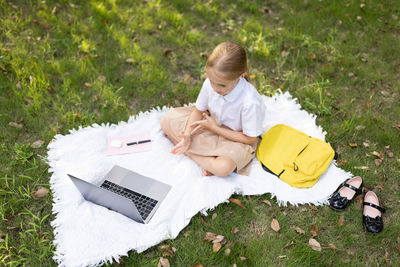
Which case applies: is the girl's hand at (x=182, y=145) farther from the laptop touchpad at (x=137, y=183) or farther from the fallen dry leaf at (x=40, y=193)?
the fallen dry leaf at (x=40, y=193)

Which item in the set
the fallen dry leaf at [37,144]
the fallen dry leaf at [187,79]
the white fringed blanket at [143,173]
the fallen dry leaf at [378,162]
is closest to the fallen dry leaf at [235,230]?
the white fringed blanket at [143,173]

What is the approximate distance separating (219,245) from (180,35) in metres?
3.39

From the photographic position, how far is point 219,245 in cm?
268

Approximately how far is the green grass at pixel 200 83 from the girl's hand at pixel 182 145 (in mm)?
738

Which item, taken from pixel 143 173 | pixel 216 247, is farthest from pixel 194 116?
pixel 216 247

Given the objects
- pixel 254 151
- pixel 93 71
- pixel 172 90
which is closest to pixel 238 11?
pixel 172 90

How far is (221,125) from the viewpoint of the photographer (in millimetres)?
3303

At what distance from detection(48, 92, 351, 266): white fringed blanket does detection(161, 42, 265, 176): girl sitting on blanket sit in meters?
0.16

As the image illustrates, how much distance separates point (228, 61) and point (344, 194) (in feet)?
5.93

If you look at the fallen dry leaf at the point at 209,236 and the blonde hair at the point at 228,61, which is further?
the fallen dry leaf at the point at 209,236

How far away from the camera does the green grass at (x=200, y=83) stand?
9.00ft

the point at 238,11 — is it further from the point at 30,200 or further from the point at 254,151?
the point at 30,200

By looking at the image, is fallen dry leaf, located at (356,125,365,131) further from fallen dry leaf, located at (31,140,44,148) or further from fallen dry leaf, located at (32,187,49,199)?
fallen dry leaf, located at (31,140,44,148)

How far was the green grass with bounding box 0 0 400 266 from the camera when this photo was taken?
2742 millimetres
